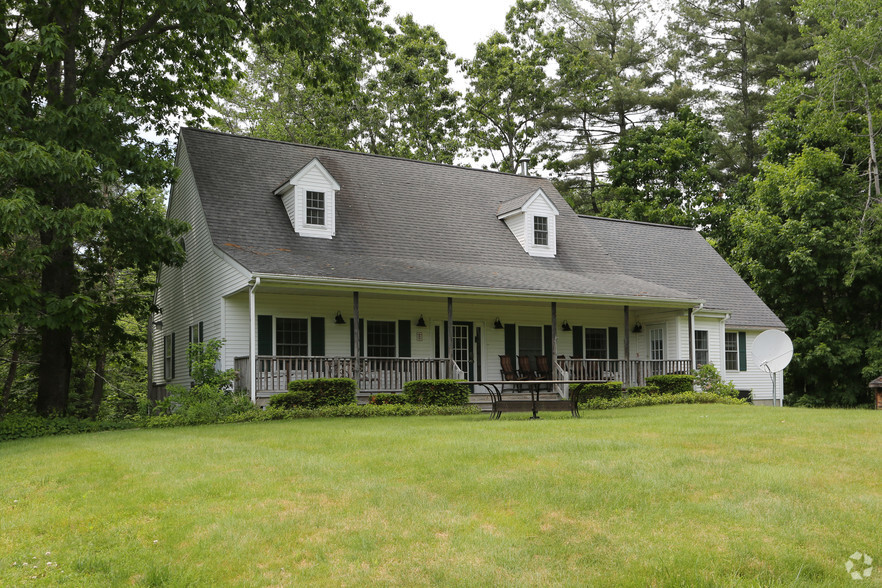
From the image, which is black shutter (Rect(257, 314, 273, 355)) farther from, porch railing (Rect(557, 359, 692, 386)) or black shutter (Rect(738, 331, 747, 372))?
black shutter (Rect(738, 331, 747, 372))

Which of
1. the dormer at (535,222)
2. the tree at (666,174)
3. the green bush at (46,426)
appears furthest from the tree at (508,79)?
the green bush at (46,426)

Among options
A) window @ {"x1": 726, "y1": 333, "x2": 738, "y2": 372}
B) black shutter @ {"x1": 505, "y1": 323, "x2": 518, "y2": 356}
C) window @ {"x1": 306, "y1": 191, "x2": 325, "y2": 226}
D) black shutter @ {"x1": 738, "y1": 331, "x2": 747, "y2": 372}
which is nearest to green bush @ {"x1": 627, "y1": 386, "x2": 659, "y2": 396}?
black shutter @ {"x1": 505, "y1": 323, "x2": 518, "y2": 356}

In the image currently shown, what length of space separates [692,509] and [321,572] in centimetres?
291

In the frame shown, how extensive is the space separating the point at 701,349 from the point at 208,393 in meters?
14.7

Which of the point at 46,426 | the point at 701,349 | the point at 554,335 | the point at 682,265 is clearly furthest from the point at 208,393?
the point at 682,265

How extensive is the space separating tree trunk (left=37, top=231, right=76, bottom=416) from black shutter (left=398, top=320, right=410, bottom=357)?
294 inches

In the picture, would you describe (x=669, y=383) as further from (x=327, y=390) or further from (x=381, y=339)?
(x=327, y=390)

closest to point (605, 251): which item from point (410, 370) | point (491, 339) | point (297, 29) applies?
point (491, 339)

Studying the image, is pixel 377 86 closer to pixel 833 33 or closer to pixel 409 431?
pixel 833 33

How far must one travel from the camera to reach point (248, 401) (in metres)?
14.7

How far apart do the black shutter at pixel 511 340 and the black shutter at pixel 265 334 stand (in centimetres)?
657

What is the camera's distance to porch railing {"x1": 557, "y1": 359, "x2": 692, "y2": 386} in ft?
62.4

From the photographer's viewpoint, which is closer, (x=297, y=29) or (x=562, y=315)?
(x=297, y=29)

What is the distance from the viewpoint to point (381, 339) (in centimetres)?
1848
